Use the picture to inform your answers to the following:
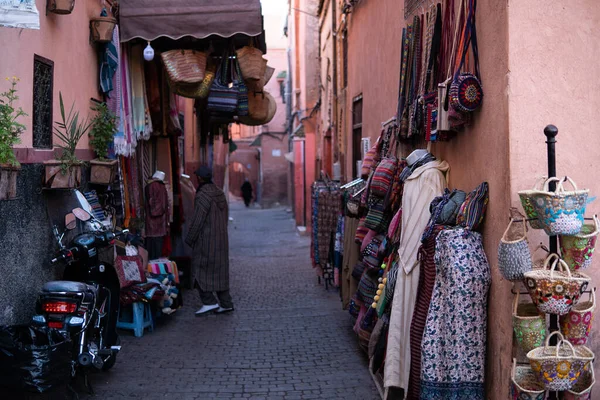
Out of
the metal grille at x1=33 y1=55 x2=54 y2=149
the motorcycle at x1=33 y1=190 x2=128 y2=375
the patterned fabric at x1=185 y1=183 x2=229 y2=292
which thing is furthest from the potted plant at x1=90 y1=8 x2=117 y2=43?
the patterned fabric at x1=185 y1=183 x2=229 y2=292

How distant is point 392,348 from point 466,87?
2007mm

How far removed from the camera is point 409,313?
16.4ft

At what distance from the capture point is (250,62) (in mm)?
8359

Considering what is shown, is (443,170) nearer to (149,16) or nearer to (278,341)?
(278,341)

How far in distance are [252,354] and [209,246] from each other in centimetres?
220

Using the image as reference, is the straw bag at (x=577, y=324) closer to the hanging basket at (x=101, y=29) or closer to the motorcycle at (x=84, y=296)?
the motorcycle at (x=84, y=296)

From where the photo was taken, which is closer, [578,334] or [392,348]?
[578,334]

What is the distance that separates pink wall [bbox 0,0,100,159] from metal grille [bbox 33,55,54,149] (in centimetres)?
9

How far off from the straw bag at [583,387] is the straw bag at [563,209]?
78cm

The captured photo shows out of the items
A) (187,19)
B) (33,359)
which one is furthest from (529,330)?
(187,19)

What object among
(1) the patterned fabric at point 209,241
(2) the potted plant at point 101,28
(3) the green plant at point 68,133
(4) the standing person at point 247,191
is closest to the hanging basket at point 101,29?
(2) the potted plant at point 101,28

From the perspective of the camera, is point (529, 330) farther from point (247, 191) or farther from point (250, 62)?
point (247, 191)

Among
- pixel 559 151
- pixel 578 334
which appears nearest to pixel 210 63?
pixel 559 151

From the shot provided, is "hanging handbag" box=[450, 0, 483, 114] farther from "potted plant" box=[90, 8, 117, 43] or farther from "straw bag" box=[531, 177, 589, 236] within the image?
"potted plant" box=[90, 8, 117, 43]
